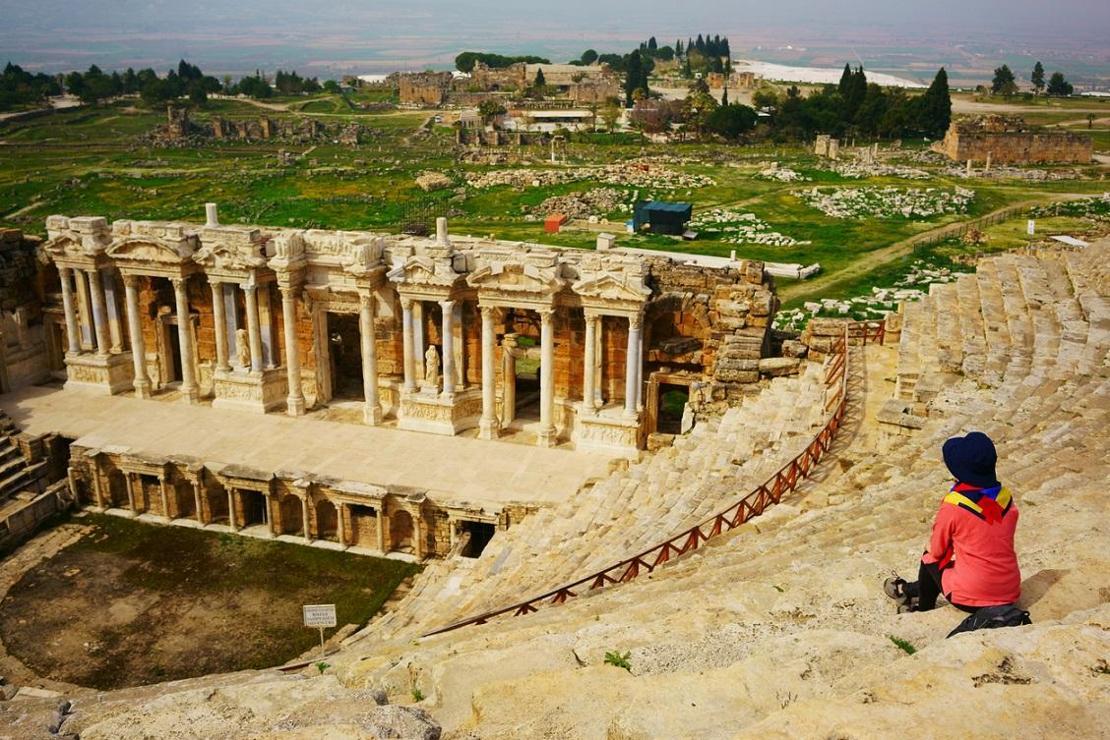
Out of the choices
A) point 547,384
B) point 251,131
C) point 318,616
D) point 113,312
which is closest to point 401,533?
point 547,384

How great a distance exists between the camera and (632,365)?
22875mm

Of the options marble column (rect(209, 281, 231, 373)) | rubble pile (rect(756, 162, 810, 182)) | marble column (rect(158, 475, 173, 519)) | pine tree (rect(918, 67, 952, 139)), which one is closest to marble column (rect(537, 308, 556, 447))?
marble column (rect(209, 281, 231, 373))

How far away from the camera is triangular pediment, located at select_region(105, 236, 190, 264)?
25.3 m

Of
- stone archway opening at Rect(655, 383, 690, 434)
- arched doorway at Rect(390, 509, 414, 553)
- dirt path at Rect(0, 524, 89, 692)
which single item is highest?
stone archway opening at Rect(655, 383, 690, 434)

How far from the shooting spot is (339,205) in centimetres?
6122

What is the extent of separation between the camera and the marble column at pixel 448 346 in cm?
2373

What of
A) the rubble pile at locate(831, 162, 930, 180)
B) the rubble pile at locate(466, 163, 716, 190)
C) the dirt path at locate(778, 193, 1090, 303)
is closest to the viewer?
the dirt path at locate(778, 193, 1090, 303)

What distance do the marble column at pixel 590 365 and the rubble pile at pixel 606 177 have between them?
42.1m

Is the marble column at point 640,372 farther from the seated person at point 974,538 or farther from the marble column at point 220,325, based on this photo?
the seated person at point 974,538

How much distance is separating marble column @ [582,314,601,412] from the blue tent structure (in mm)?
28451

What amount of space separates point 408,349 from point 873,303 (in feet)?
65.2

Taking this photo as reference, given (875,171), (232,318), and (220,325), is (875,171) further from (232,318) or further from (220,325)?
(220,325)

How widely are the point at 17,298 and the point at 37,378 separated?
2.32 meters

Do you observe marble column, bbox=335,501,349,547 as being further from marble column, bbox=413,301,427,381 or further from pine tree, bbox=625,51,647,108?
pine tree, bbox=625,51,647,108
